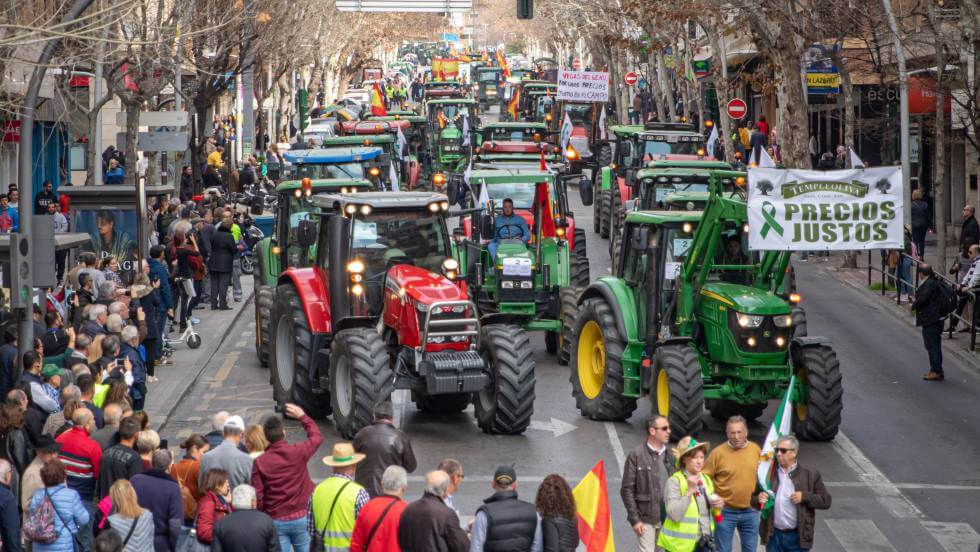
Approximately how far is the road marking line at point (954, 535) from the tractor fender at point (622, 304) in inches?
181

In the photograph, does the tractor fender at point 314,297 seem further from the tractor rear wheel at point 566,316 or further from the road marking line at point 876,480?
the road marking line at point 876,480

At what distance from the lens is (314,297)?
722 inches

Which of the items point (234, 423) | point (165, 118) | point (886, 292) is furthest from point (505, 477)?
point (165, 118)

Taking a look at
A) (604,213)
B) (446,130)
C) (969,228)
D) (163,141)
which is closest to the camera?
(969,228)

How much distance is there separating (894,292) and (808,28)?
6.04 m

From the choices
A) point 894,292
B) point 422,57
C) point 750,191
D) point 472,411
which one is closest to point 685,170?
point 894,292

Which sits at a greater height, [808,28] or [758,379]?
[808,28]

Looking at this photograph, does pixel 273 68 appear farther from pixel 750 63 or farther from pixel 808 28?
pixel 808 28

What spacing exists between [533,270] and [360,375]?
5.85 m

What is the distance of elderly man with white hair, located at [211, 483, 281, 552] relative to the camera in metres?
10.2

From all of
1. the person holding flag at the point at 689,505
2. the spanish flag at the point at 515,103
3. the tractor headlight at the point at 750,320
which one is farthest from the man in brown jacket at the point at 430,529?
the spanish flag at the point at 515,103

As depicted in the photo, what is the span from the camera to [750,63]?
199 feet

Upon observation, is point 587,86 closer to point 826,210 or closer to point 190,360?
point 190,360

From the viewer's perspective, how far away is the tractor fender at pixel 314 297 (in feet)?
59.3
